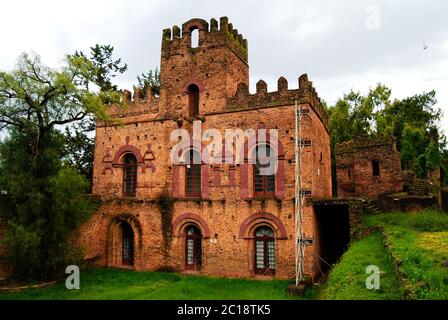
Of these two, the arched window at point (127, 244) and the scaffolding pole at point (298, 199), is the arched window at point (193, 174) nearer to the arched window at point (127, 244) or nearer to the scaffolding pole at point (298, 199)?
the arched window at point (127, 244)

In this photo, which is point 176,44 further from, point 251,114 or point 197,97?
point 251,114

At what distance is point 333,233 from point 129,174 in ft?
38.5

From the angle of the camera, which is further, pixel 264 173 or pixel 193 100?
pixel 193 100

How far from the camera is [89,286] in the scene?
1494 cm

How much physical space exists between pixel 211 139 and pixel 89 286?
833 centimetres

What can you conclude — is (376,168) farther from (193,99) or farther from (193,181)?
(193,99)

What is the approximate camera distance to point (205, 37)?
62.6ft

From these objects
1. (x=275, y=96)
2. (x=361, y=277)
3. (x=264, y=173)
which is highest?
(x=275, y=96)

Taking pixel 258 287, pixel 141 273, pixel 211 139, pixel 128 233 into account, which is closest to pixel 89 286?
pixel 141 273

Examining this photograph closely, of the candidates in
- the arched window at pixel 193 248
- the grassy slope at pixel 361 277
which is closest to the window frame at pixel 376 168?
the grassy slope at pixel 361 277

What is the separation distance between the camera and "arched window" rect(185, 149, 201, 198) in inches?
719

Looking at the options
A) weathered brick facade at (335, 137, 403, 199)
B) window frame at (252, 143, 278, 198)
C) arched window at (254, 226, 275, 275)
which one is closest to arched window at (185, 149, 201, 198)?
window frame at (252, 143, 278, 198)

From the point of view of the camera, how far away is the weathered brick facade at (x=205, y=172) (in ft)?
53.5

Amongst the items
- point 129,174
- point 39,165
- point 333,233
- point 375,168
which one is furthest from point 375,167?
point 39,165
